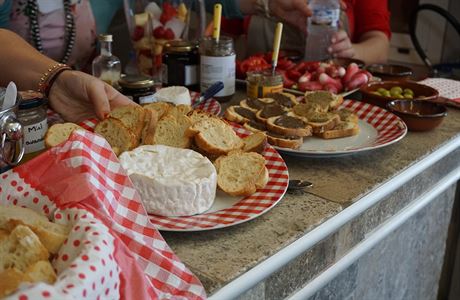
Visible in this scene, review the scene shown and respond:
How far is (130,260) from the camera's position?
24.9 inches

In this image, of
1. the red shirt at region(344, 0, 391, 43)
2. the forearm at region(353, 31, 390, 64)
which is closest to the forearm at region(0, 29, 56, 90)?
the forearm at region(353, 31, 390, 64)

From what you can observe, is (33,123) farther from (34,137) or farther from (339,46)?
(339,46)

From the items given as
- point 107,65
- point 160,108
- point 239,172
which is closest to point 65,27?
point 107,65

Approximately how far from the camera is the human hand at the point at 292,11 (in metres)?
1.94

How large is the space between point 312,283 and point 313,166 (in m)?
0.26

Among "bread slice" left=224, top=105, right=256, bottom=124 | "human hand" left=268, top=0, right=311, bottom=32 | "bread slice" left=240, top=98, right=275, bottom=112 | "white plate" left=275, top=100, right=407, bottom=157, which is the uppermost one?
"human hand" left=268, top=0, right=311, bottom=32

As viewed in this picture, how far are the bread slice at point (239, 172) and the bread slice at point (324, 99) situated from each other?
1.35 ft

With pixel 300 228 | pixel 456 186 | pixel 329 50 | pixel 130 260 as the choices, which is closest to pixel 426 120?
pixel 456 186

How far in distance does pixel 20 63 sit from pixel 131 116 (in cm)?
35

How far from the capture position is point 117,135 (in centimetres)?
98

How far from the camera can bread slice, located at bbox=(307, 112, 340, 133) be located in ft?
4.01

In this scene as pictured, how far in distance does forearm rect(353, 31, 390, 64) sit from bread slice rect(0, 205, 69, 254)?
64.4 inches

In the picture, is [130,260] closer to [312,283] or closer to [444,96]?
[312,283]

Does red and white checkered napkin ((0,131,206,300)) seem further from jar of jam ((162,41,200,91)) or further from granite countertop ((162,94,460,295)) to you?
jar of jam ((162,41,200,91))
